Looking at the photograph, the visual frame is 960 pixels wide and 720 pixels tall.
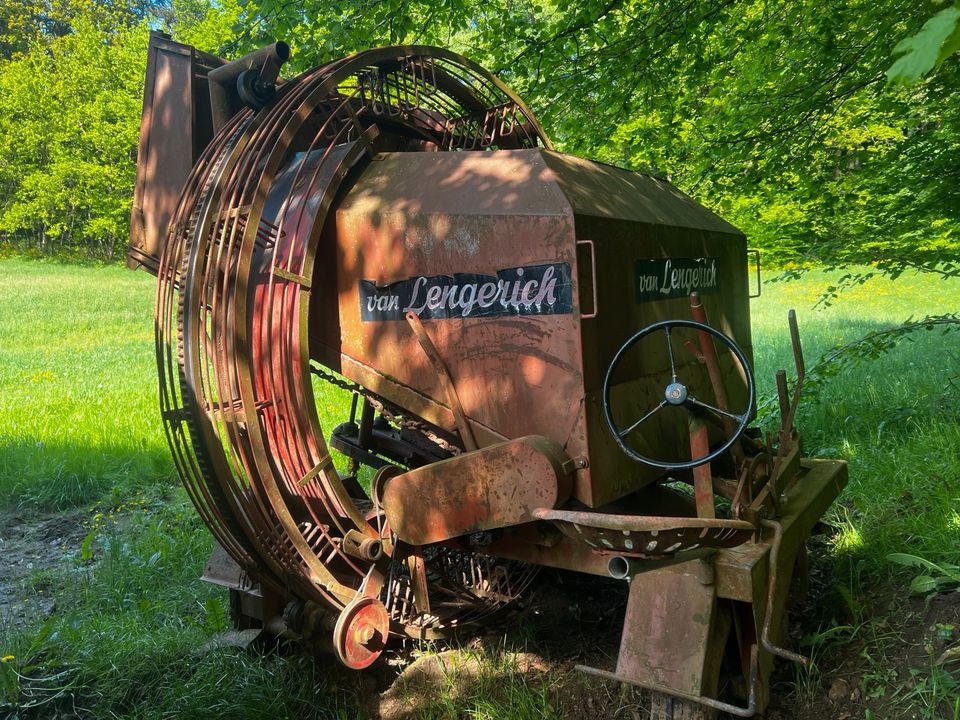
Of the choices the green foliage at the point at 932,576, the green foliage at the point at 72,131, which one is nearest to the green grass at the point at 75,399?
the green foliage at the point at 932,576

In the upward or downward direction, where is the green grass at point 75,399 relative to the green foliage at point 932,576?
upward

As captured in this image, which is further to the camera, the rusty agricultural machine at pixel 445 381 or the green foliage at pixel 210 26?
the green foliage at pixel 210 26

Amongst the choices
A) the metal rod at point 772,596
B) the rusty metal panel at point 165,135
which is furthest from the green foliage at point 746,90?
the metal rod at point 772,596

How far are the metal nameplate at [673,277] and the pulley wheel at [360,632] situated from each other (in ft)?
5.06

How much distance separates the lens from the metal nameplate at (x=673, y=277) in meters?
3.10

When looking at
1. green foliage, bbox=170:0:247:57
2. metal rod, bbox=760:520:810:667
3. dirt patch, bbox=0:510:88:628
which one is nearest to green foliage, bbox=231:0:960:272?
green foliage, bbox=170:0:247:57

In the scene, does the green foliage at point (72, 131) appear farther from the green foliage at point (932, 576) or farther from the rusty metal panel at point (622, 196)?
the green foliage at point (932, 576)

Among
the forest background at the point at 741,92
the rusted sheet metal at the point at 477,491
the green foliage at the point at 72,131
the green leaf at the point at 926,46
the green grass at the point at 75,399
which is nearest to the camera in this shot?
the green leaf at the point at 926,46

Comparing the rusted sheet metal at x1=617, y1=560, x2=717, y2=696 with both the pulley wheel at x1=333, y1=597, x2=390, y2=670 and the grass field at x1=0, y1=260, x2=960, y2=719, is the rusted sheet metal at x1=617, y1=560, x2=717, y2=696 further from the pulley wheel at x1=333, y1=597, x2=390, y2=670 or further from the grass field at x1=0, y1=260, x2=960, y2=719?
the pulley wheel at x1=333, y1=597, x2=390, y2=670

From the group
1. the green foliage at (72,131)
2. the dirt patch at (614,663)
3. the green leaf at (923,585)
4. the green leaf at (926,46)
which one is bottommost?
the dirt patch at (614,663)

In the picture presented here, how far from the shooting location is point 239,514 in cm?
289

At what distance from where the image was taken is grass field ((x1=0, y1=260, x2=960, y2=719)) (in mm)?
3225

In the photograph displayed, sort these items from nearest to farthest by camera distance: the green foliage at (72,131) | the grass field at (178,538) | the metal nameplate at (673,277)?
1. the metal nameplate at (673,277)
2. the grass field at (178,538)
3. the green foliage at (72,131)

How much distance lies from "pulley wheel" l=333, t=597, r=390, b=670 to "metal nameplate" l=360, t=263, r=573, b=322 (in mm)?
1083
